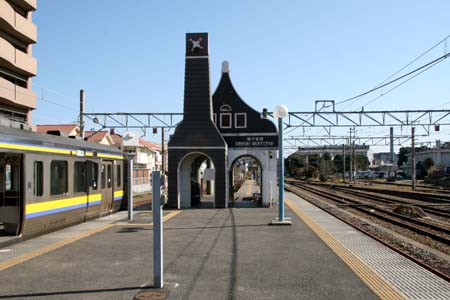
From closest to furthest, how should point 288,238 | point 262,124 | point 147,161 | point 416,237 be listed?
1. point 288,238
2. point 416,237
3. point 262,124
4. point 147,161

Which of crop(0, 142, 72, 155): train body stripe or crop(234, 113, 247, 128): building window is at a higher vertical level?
crop(234, 113, 247, 128): building window

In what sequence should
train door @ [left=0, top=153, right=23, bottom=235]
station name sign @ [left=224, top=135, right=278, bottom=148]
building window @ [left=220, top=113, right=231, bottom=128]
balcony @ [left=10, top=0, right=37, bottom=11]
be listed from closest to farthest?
1. train door @ [left=0, top=153, right=23, bottom=235]
2. station name sign @ [left=224, top=135, right=278, bottom=148]
3. building window @ [left=220, top=113, right=231, bottom=128]
4. balcony @ [left=10, top=0, right=37, bottom=11]

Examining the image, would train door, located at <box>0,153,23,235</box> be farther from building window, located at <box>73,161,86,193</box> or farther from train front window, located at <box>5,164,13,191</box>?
building window, located at <box>73,161,86,193</box>

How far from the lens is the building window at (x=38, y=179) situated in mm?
12336

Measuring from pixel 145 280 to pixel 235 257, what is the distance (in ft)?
8.22

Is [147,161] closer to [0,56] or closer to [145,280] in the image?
[0,56]

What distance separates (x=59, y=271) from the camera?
882cm

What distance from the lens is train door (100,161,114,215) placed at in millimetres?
17938

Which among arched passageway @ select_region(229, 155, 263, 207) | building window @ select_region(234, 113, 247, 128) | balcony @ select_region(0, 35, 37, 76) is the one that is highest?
balcony @ select_region(0, 35, 37, 76)

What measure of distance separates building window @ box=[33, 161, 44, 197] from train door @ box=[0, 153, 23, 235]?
1.28 ft

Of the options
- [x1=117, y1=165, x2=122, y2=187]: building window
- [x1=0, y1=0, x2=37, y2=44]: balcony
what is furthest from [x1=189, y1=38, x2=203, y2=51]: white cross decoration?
[x1=0, y1=0, x2=37, y2=44]: balcony

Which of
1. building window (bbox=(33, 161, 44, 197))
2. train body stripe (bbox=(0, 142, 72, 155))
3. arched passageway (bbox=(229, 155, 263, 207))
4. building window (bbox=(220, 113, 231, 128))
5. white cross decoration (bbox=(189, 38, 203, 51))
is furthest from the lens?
building window (bbox=(220, 113, 231, 128))

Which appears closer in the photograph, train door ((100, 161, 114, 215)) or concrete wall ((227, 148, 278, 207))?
train door ((100, 161, 114, 215))

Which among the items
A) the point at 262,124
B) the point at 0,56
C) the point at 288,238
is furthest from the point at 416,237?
the point at 0,56
